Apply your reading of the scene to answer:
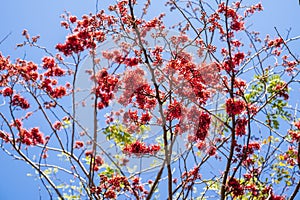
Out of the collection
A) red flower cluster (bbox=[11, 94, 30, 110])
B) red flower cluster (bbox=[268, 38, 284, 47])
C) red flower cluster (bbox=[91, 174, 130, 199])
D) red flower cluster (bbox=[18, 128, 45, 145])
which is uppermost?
red flower cluster (bbox=[11, 94, 30, 110])

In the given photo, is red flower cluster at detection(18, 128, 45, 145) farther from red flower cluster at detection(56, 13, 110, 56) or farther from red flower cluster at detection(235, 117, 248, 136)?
red flower cluster at detection(235, 117, 248, 136)

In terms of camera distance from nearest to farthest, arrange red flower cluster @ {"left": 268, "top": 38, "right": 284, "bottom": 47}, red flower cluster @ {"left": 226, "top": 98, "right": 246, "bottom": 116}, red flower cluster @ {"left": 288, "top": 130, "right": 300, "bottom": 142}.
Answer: red flower cluster @ {"left": 226, "top": 98, "right": 246, "bottom": 116} → red flower cluster @ {"left": 288, "top": 130, "right": 300, "bottom": 142} → red flower cluster @ {"left": 268, "top": 38, "right": 284, "bottom": 47}

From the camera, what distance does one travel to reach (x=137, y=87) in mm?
3564

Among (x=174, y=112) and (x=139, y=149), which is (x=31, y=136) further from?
(x=174, y=112)

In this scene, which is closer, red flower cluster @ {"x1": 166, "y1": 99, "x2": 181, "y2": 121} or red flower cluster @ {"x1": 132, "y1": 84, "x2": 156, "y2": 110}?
red flower cluster @ {"x1": 166, "y1": 99, "x2": 181, "y2": 121}

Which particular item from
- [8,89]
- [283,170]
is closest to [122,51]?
[8,89]

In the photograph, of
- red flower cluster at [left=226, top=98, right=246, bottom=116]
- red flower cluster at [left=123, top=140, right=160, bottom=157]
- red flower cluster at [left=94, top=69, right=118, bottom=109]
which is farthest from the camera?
red flower cluster at [left=94, top=69, right=118, bottom=109]

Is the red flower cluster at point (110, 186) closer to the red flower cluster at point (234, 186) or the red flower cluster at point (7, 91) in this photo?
the red flower cluster at point (234, 186)

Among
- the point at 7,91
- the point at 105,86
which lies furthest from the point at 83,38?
the point at 7,91

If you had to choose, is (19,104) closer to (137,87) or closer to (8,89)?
A: (8,89)

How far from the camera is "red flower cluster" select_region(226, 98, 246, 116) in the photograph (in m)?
3.49

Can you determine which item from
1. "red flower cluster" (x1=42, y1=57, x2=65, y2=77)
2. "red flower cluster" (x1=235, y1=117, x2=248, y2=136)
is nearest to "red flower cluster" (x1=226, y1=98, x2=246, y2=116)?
"red flower cluster" (x1=235, y1=117, x2=248, y2=136)

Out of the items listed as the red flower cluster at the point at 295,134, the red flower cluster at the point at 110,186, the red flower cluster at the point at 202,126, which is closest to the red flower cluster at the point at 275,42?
the red flower cluster at the point at 295,134

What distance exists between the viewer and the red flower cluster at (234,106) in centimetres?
349
